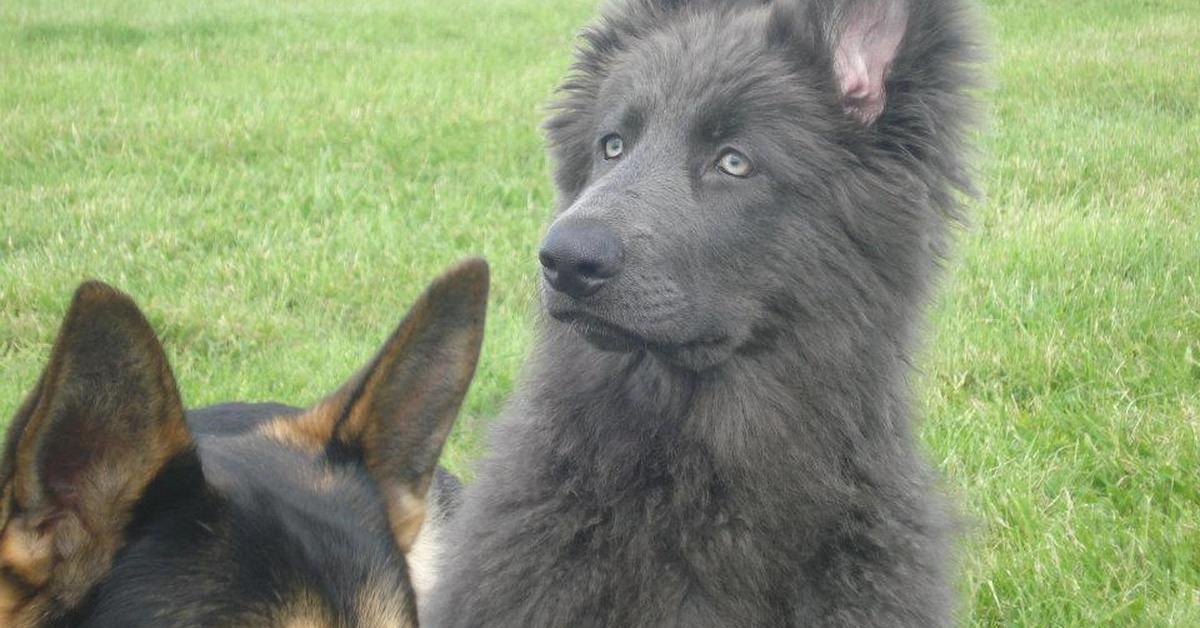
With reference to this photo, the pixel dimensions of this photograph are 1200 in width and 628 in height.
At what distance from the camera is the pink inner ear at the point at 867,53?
3535 mm

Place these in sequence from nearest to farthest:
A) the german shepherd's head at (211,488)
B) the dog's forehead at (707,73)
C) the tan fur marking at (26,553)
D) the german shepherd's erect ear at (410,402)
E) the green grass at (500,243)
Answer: the german shepherd's head at (211,488) < the tan fur marking at (26,553) < the german shepherd's erect ear at (410,402) < the dog's forehead at (707,73) < the green grass at (500,243)

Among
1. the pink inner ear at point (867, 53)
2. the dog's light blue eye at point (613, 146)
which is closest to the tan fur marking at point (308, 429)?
the dog's light blue eye at point (613, 146)

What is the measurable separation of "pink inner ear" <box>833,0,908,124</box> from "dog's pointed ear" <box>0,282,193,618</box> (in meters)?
2.14

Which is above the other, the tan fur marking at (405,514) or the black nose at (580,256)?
the black nose at (580,256)

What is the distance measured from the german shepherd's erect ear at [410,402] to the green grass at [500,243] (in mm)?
1387

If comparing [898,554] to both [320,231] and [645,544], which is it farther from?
[320,231]

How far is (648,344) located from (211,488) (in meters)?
1.24

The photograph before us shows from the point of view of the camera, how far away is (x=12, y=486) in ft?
7.18

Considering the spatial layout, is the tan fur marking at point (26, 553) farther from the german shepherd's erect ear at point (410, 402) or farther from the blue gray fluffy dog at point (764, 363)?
the blue gray fluffy dog at point (764, 363)

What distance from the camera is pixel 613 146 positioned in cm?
379

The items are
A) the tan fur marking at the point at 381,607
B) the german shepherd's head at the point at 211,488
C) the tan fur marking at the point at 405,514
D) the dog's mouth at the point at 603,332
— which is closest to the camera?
the german shepherd's head at the point at 211,488

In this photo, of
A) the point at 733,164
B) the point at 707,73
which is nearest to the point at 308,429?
the point at 733,164

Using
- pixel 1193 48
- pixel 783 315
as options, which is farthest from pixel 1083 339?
pixel 1193 48

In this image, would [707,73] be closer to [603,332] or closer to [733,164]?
[733,164]
